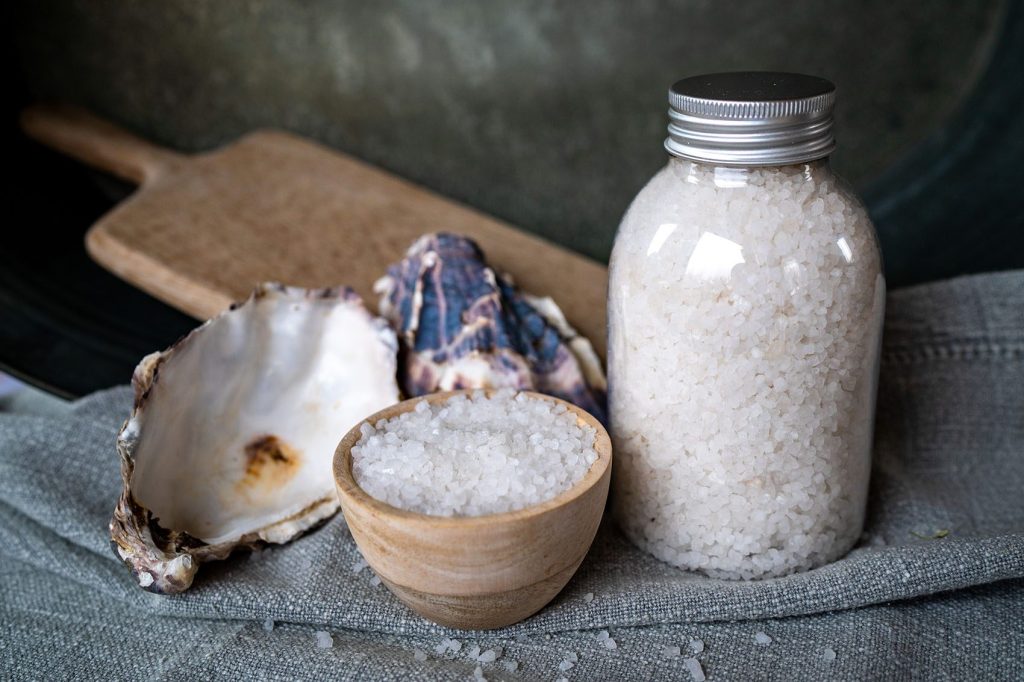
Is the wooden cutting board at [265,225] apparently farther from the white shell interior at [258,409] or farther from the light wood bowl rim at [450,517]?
the light wood bowl rim at [450,517]

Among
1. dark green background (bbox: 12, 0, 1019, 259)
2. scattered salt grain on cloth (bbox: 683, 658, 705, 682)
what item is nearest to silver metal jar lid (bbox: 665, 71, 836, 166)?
scattered salt grain on cloth (bbox: 683, 658, 705, 682)

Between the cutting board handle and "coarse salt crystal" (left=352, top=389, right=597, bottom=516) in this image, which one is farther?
the cutting board handle

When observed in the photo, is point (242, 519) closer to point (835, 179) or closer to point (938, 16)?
point (835, 179)

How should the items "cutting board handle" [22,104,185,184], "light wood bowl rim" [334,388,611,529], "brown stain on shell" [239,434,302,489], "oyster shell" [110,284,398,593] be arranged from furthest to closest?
"cutting board handle" [22,104,185,184] < "brown stain on shell" [239,434,302,489] < "oyster shell" [110,284,398,593] < "light wood bowl rim" [334,388,611,529]

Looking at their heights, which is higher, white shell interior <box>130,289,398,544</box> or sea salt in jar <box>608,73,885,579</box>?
sea salt in jar <box>608,73,885,579</box>

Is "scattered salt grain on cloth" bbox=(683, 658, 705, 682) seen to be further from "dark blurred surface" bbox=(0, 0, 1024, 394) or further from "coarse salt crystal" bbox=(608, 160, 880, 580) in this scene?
"dark blurred surface" bbox=(0, 0, 1024, 394)

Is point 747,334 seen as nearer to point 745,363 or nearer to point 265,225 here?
point 745,363

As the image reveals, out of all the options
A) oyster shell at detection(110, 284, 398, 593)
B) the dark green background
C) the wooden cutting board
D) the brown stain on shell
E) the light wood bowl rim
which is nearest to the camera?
the light wood bowl rim
